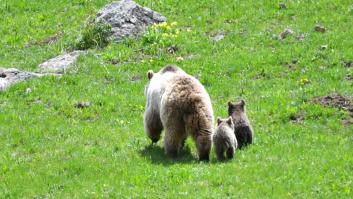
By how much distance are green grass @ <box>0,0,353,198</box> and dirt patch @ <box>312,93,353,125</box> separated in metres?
0.30

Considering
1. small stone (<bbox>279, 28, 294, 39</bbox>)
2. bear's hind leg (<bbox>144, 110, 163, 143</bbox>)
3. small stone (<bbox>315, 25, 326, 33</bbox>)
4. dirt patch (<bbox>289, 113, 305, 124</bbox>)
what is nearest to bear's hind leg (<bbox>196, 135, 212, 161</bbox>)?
bear's hind leg (<bbox>144, 110, 163, 143</bbox>)

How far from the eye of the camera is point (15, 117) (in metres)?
20.1

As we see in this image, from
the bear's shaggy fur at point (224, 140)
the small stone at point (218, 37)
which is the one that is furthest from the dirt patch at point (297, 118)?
the small stone at point (218, 37)

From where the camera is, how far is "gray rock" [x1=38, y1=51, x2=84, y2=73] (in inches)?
951

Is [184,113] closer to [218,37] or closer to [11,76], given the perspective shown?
[11,76]

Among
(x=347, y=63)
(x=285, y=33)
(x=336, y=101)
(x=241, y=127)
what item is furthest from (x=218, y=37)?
(x=241, y=127)

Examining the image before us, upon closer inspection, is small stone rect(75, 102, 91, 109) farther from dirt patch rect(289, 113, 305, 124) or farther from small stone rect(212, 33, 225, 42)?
small stone rect(212, 33, 225, 42)

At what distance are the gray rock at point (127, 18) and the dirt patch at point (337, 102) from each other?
8995mm

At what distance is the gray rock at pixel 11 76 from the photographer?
22.5 meters

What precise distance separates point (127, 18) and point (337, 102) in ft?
33.6

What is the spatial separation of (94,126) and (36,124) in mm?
1662

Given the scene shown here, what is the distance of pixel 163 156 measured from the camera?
16.4 meters

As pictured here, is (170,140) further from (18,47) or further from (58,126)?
(18,47)

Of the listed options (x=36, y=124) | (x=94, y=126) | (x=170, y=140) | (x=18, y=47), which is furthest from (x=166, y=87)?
(x=18, y=47)
